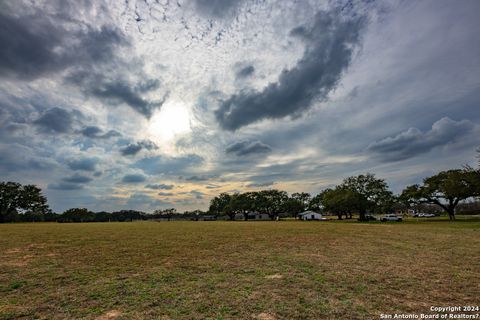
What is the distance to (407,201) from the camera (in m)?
54.2

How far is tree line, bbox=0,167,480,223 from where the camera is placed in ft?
149

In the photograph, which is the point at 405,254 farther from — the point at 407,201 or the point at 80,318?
the point at 407,201

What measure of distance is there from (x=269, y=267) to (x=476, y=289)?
20.2ft

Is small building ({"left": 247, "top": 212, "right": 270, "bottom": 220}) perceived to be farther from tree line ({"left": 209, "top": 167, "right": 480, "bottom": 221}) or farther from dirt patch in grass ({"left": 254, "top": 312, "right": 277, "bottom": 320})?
dirt patch in grass ({"left": 254, "top": 312, "right": 277, "bottom": 320})

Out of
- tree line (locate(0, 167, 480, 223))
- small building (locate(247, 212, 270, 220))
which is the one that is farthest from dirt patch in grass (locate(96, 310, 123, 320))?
small building (locate(247, 212, 270, 220))

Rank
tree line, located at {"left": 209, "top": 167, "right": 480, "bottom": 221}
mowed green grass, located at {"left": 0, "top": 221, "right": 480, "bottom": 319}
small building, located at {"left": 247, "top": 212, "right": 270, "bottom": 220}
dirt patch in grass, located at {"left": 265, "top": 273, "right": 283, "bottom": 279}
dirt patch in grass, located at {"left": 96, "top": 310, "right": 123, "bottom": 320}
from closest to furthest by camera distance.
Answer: dirt patch in grass, located at {"left": 96, "top": 310, "right": 123, "bottom": 320}, mowed green grass, located at {"left": 0, "top": 221, "right": 480, "bottom": 319}, dirt patch in grass, located at {"left": 265, "top": 273, "right": 283, "bottom": 279}, tree line, located at {"left": 209, "top": 167, "right": 480, "bottom": 221}, small building, located at {"left": 247, "top": 212, "right": 270, "bottom": 220}

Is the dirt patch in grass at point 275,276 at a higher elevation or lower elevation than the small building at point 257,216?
higher

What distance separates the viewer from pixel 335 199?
59062 millimetres

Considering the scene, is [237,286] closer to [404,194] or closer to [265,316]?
[265,316]

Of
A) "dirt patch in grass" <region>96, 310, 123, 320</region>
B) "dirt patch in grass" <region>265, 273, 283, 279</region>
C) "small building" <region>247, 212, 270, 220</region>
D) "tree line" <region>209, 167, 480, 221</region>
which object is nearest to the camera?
"dirt patch in grass" <region>96, 310, 123, 320</region>

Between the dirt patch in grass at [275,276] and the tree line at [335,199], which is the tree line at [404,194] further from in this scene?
the dirt patch in grass at [275,276]

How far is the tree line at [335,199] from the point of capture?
45375mm

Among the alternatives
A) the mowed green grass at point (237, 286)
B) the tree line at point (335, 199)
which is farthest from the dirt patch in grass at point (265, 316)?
the tree line at point (335, 199)

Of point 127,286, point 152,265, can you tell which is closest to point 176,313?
point 127,286
